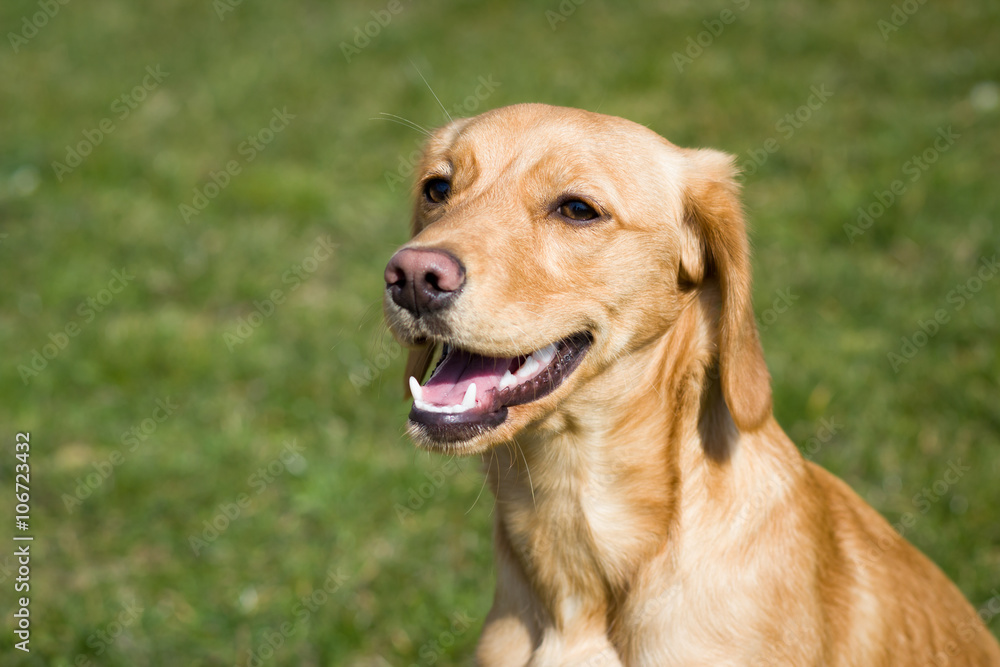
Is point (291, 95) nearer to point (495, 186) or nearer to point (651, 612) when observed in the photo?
point (495, 186)

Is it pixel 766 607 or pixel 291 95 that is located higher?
pixel 766 607

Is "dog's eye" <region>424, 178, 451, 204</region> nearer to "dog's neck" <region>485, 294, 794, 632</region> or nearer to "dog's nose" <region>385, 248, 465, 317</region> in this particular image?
"dog's nose" <region>385, 248, 465, 317</region>

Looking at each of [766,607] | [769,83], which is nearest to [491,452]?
[766,607]

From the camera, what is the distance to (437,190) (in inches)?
126

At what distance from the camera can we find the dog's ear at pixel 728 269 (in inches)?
105

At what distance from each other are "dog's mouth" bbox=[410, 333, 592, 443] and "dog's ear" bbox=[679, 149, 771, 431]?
1.38 ft

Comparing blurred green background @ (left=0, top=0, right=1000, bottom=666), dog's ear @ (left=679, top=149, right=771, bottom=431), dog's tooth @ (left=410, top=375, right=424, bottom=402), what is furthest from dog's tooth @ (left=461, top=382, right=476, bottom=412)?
dog's ear @ (left=679, top=149, right=771, bottom=431)

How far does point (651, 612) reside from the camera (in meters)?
2.63

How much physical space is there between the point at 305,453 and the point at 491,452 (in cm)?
214

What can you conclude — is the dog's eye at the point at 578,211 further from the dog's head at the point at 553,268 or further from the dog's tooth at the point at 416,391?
the dog's tooth at the point at 416,391

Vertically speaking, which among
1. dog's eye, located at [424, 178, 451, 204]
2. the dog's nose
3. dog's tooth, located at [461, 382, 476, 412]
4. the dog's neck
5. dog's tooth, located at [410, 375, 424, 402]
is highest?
the dog's nose

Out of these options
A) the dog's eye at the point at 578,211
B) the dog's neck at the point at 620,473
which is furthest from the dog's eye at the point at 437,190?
the dog's neck at the point at 620,473

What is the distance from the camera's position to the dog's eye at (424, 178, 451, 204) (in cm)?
317

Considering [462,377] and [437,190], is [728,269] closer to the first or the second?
[462,377]
